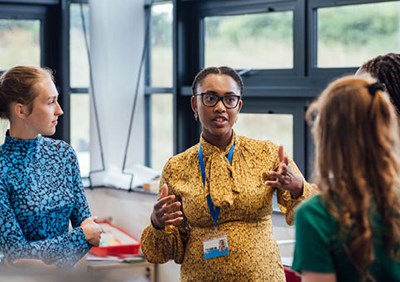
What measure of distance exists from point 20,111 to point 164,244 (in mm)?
718

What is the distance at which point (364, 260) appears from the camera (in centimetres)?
155

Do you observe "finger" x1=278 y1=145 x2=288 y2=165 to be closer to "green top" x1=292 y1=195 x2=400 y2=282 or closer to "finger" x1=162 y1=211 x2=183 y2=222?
"finger" x1=162 y1=211 x2=183 y2=222

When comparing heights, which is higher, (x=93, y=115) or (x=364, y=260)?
(x=93, y=115)

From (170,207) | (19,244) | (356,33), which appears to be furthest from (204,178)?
(356,33)

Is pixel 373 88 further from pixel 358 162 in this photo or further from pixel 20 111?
pixel 20 111

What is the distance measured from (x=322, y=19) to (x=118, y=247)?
1.92 m

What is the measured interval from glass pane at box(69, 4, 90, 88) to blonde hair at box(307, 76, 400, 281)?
12.8 ft

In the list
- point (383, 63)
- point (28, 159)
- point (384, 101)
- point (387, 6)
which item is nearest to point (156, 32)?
point (387, 6)

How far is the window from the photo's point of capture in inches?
209

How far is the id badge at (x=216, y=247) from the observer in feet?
8.30

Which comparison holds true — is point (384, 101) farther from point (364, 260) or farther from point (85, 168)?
point (85, 168)

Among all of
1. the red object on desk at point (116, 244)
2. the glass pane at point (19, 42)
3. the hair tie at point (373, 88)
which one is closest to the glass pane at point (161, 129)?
the red object on desk at point (116, 244)

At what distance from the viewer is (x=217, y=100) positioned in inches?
105

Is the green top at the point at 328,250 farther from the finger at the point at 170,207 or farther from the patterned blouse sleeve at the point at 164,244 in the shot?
the patterned blouse sleeve at the point at 164,244
